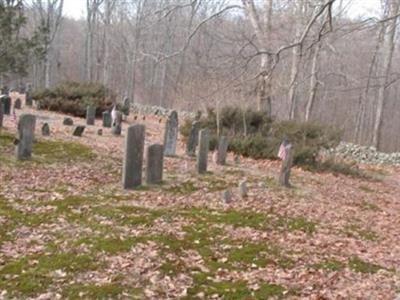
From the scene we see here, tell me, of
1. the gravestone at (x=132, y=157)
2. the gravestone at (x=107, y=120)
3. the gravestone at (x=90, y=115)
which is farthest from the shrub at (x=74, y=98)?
the gravestone at (x=132, y=157)

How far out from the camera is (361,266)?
6410mm

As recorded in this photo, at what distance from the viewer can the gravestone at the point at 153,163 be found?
9945mm

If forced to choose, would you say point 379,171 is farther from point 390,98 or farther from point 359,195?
point 390,98

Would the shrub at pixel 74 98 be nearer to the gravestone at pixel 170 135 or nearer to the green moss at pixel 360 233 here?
the gravestone at pixel 170 135

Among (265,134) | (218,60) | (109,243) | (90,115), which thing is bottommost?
(109,243)

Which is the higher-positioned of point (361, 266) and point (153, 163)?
point (153, 163)

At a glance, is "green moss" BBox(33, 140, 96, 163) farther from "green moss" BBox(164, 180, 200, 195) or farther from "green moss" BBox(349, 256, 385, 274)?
"green moss" BBox(349, 256, 385, 274)

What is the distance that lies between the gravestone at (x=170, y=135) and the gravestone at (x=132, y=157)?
141 inches

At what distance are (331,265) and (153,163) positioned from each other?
180 inches

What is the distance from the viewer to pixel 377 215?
10.1 metres

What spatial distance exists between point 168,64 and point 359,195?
39.3 m

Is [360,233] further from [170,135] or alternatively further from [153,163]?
[170,135]

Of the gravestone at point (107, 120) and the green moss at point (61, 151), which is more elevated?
the gravestone at point (107, 120)

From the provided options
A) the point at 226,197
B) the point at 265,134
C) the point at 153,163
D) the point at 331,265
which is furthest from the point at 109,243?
the point at 265,134
